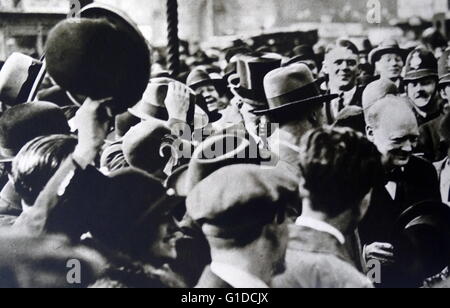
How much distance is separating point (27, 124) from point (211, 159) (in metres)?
1.21

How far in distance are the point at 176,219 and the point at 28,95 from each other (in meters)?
1.25

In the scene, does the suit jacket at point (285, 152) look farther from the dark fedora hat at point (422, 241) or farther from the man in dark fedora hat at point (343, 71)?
the dark fedora hat at point (422, 241)

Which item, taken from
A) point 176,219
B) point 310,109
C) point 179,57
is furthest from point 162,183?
point 310,109

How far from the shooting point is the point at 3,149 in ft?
11.7

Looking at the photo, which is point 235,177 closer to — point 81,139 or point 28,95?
point 81,139

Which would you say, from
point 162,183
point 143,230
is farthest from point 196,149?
point 143,230

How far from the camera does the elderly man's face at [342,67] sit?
354 cm

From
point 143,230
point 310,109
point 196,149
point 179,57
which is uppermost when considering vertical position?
point 179,57

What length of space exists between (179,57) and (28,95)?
1004 mm

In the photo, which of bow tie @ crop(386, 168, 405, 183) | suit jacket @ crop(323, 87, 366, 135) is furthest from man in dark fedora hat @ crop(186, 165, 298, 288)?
bow tie @ crop(386, 168, 405, 183)

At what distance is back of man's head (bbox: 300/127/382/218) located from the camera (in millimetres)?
3434

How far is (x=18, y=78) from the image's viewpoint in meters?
3.59

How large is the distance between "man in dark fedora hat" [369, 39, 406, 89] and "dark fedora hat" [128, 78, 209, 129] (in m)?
1.14
